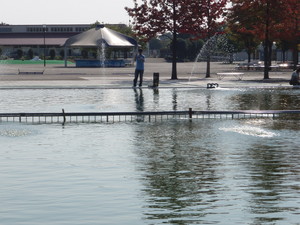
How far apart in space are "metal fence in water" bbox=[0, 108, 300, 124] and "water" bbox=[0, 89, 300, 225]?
0.48 m

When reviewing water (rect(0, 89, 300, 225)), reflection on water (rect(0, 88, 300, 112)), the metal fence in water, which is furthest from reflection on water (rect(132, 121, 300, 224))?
reflection on water (rect(0, 88, 300, 112))

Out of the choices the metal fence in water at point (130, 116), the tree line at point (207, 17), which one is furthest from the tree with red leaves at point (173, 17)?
the metal fence in water at point (130, 116)

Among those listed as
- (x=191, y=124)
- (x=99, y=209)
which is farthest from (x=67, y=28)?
(x=99, y=209)

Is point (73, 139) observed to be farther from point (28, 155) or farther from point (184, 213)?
point (184, 213)

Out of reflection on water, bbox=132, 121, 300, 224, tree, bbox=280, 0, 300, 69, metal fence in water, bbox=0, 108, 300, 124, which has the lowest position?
reflection on water, bbox=132, 121, 300, 224

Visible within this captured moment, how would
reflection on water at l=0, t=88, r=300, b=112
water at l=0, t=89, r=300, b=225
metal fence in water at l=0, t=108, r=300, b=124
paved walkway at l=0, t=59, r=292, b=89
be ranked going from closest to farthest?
1. water at l=0, t=89, r=300, b=225
2. metal fence in water at l=0, t=108, r=300, b=124
3. reflection on water at l=0, t=88, r=300, b=112
4. paved walkway at l=0, t=59, r=292, b=89

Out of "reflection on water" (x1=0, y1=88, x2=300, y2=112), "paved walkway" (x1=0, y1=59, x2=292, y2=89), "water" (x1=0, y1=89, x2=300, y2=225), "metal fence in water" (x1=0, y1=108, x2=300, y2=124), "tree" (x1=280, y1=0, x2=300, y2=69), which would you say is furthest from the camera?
"tree" (x1=280, y1=0, x2=300, y2=69)

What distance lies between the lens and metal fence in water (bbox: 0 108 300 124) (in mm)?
21500

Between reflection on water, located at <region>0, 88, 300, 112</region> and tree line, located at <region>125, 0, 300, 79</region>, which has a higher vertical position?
tree line, located at <region>125, 0, 300, 79</region>

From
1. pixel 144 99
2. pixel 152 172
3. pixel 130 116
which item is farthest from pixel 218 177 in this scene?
pixel 144 99

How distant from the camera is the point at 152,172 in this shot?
42.2 feet

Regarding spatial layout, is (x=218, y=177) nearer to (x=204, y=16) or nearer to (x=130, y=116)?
(x=130, y=116)

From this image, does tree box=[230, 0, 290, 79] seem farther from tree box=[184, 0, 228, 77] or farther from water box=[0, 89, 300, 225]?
water box=[0, 89, 300, 225]

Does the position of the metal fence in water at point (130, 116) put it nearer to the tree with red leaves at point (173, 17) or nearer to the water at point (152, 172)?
the water at point (152, 172)
